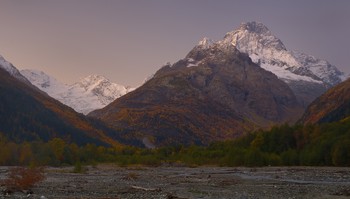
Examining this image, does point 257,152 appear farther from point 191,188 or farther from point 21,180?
point 21,180

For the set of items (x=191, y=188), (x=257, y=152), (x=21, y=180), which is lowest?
(x=191, y=188)

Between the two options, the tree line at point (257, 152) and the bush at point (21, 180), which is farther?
the tree line at point (257, 152)

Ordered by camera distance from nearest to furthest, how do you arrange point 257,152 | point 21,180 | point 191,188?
point 21,180
point 191,188
point 257,152

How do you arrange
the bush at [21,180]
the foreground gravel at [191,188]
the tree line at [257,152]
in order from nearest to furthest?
1. the foreground gravel at [191,188]
2. the bush at [21,180]
3. the tree line at [257,152]

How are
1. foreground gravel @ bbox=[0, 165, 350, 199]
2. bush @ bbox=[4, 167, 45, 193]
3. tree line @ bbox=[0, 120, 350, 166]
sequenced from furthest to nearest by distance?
tree line @ bbox=[0, 120, 350, 166]
bush @ bbox=[4, 167, 45, 193]
foreground gravel @ bbox=[0, 165, 350, 199]

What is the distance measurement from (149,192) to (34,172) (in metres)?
11.3

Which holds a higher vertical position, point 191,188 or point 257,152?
point 257,152

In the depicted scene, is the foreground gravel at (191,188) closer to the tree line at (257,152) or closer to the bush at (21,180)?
the bush at (21,180)

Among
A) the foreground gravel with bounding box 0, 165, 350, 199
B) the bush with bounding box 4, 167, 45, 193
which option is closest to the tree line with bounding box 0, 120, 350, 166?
the foreground gravel with bounding box 0, 165, 350, 199

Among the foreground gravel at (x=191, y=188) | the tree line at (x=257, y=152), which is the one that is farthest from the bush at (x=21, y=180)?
the tree line at (x=257, y=152)

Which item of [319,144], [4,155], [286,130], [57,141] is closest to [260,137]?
[286,130]

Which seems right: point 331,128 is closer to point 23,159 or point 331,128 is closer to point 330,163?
point 330,163

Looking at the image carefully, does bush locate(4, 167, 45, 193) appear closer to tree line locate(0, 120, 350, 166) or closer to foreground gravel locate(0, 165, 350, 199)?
foreground gravel locate(0, 165, 350, 199)

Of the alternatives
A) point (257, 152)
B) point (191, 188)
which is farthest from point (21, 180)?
point (257, 152)
